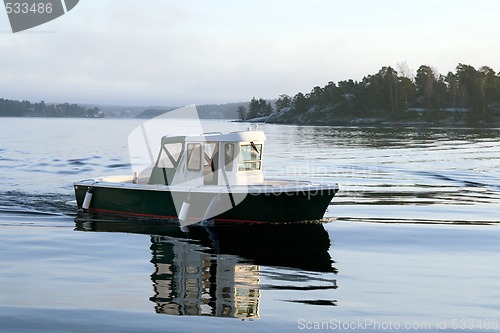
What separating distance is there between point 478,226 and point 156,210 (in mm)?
10764

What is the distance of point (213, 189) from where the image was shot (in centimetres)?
2141

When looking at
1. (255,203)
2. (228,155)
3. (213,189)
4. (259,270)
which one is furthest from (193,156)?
(259,270)

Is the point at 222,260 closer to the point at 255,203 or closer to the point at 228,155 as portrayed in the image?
the point at 255,203

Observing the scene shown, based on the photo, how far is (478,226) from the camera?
23.1 m

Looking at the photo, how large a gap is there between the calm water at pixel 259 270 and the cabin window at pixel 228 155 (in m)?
2.10

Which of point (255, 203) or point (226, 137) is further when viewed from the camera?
point (226, 137)

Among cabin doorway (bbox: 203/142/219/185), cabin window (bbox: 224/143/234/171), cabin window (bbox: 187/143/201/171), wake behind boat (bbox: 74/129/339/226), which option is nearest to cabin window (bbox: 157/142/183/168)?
wake behind boat (bbox: 74/129/339/226)

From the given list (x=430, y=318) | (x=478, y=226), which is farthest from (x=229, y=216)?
(x=430, y=318)

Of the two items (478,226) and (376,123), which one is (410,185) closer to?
(478,226)

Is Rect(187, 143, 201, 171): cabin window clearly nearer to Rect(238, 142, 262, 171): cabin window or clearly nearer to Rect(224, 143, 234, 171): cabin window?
Rect(224, 143, 234, 171): cabin window

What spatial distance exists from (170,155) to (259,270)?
306 inches

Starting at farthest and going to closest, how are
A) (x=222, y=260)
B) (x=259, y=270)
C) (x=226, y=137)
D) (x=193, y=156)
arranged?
(x=193, y=156) → (x=226, y=137) → (x=222, y=260) → (x=259, y=270)

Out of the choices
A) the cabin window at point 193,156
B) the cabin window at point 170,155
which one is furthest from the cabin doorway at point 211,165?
the cabin window at point 170,155

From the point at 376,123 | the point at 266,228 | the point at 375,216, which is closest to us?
the point at 266,228
